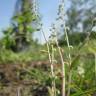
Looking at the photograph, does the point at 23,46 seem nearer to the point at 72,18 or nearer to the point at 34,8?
the point at 34,8

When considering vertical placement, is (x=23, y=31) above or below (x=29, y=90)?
above

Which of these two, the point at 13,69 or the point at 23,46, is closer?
the point at 13,69

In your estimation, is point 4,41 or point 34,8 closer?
point 34,8

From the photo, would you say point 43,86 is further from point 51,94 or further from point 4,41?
point 51,94

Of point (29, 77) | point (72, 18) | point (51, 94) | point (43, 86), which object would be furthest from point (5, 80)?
point (72, 18)

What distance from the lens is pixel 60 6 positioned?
1938 millimetres

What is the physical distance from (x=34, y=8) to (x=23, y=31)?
9.89 ft

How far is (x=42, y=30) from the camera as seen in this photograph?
195 cm

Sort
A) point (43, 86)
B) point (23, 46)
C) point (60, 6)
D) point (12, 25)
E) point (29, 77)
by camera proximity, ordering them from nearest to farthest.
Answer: point (60, 6) < point (43, 86) < point (29, 77) < point (12, 25) < point (23, 46)

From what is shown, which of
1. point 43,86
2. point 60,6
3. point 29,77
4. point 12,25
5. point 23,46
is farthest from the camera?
point 23,46

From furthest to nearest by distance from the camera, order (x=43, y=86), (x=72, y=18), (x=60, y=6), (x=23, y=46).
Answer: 1. (x=72, y=18)
2. (x=23, y=46)
3. (x=43, y=86)
4. (x=60, y=6)

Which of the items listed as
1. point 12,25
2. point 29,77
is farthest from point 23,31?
point 29,77

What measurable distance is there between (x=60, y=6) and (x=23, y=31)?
3027 mm

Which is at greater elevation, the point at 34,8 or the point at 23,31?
the point at 34,8
